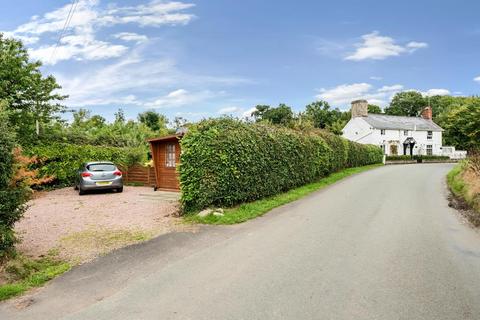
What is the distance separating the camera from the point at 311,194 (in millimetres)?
14648

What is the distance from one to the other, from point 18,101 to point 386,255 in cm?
2143

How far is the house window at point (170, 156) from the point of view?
16656 millimetres

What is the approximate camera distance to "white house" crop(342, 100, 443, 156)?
5031 centimetres

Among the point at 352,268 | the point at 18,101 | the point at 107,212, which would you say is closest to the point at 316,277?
the point at 352,268

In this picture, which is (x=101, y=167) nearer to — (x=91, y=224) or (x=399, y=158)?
(x=91, y=224)

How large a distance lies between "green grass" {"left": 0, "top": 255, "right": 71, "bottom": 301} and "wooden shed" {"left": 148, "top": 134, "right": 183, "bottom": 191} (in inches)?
410

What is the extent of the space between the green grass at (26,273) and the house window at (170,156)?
10651 mm

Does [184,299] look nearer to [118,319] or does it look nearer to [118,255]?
[118,319]

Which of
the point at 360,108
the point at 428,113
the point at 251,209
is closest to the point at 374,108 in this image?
the point at 428,113

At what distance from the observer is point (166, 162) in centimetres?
1723

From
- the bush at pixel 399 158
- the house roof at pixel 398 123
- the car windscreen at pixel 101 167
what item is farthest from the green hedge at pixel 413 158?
the car windscreen at pixel 101 167

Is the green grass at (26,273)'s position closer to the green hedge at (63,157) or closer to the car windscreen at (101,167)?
the car windscreen at (101,167)

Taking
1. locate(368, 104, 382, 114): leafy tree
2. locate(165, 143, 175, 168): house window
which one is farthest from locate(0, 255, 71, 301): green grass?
locate(368, 104, 382, 114): leafy tree

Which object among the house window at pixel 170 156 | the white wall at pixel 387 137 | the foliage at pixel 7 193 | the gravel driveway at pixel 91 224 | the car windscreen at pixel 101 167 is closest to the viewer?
the foliage at pixel 7 193
